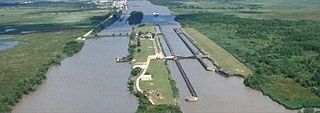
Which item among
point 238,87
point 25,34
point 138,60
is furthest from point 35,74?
point 25,34

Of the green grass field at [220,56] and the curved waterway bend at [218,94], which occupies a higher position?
the curved waterway bend at [218,94]

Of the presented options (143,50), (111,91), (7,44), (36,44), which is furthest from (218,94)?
(7,44)

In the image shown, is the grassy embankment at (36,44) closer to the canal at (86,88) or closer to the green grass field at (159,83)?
the canal at (86,88)

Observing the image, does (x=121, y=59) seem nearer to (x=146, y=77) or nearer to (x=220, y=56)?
(x=220, y=56)

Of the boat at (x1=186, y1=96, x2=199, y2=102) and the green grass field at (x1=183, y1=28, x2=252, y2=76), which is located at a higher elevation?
the boat at (x1=186, y1=96, x2=199, y2=102)

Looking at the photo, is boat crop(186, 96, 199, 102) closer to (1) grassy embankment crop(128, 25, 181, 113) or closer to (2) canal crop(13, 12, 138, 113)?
(1) grassy embankment crop(128, 25, 181, 113)

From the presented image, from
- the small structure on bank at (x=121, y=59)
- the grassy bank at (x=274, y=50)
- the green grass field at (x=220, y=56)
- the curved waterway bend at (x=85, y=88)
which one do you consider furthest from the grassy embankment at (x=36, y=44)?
the grassy bank at (x=274, y=50)

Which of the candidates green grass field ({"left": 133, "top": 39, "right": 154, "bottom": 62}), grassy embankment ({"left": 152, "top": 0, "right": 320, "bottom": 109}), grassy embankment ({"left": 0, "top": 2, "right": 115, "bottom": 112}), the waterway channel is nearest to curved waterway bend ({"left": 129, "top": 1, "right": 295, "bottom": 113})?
the waterway channel
